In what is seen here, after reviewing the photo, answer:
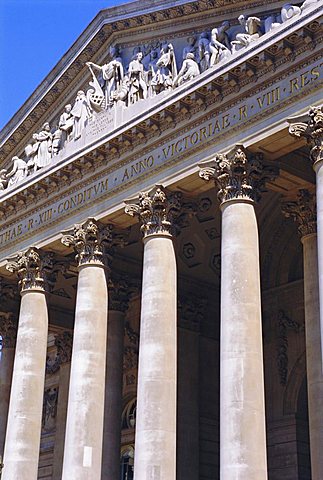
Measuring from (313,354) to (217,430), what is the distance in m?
11.3

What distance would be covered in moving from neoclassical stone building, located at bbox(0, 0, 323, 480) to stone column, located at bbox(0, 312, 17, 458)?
3.8 inches

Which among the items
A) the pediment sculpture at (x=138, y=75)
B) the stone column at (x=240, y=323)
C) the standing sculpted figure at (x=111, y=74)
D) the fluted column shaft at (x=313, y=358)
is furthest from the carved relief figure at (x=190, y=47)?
the fluted column shaft at (x=313, y=358)

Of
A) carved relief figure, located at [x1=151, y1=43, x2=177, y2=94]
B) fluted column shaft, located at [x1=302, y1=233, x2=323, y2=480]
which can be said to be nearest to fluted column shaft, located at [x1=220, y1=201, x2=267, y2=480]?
fluted column shaft, located at [x1=302, y1=233, x2=323, y2=480]

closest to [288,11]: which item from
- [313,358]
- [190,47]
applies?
[190,47]

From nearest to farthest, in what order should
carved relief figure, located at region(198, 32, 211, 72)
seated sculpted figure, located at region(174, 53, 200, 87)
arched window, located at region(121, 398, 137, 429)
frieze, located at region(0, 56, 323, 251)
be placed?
frieze, located at region(0, 56, 323, 251) → carved relief figure, located at region(198, 32, 211, 72) → seated sculpted figure, located at region(174, 53, 200, 87) → arched window, located at region(121, 398, 137, 429)

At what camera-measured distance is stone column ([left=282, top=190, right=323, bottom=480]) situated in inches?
925

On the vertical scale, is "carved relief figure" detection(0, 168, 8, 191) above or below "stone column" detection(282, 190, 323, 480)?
above

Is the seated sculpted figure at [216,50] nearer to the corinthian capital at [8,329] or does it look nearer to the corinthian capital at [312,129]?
the corinthian capital at [312,129]

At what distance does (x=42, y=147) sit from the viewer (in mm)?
32594

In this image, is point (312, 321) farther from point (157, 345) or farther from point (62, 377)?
point (62, 377)

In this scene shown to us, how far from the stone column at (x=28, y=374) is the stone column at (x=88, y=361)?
2.32m

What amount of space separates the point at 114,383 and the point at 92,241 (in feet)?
18.9

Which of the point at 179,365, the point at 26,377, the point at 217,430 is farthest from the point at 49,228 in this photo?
the point at 217,430

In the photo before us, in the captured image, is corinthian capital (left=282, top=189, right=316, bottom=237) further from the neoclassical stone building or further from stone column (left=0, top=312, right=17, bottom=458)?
stone column (left=0, top=312, right=17, bottom=458)
